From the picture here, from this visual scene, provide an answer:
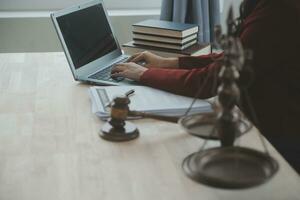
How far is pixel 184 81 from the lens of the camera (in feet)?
5.22

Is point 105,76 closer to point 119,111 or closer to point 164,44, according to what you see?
point 164,44

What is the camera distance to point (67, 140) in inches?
52.9

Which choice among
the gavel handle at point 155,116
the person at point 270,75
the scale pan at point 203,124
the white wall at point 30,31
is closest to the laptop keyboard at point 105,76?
the person at point 270,75

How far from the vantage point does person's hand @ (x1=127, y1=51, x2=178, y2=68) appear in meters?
1.86

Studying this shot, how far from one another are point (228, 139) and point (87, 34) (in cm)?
104

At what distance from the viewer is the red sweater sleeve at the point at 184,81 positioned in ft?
5.06

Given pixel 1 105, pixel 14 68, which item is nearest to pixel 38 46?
pixel 14 68

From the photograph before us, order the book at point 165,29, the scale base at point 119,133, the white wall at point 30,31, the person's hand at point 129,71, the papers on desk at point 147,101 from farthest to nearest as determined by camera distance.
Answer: the white wall at point 30,31 < the book at point 165,29 < the person's hand at point 129,71 < the papers on desk at point 147,101 < the scale base at point 119,133

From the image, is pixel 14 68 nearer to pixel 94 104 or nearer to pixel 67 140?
pixel 94 104

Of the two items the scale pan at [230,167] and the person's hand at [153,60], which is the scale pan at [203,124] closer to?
the scale pan at [230,167]

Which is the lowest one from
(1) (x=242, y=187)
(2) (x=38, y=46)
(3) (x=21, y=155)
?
(2) (x=38, y=46)

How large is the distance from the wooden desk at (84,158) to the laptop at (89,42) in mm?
136

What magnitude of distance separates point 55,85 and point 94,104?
0.29 m

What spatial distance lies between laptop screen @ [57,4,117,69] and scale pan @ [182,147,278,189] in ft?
3.11
